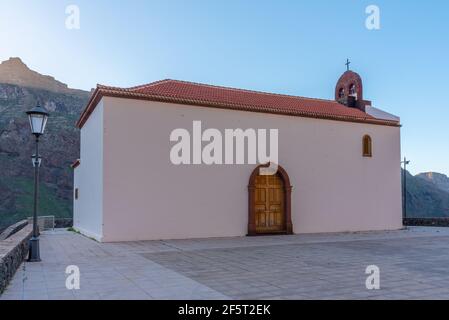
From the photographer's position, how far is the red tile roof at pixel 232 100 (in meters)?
13.6

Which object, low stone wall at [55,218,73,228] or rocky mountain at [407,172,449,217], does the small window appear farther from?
rocky mountain at [407,172,449,217]

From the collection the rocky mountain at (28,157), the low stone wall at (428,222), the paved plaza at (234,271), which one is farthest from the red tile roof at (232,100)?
the rocky mountain at (28,157)

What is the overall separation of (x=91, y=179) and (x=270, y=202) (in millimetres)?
6790

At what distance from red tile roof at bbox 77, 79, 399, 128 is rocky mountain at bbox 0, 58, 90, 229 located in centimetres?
4380

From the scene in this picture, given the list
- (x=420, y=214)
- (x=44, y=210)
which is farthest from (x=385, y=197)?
(x=420, y=214)

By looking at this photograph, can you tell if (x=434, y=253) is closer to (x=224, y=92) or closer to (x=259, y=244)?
(x=259, y=244)

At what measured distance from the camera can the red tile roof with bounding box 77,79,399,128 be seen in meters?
13.6

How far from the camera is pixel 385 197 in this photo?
1819cm

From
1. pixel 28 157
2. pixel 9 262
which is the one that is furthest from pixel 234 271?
pixel 28 157

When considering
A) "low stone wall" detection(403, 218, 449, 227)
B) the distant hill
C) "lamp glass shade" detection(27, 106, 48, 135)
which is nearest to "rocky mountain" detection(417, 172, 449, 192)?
the distant hill

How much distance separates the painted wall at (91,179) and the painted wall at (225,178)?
24 centimetres

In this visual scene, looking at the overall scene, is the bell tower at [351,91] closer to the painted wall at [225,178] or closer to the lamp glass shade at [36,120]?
the painted wall at [225,178]

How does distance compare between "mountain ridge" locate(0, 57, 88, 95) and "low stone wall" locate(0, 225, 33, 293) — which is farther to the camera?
"mountain ridge" locate(0, 57, 88, 95)

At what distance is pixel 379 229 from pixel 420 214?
7847cm
